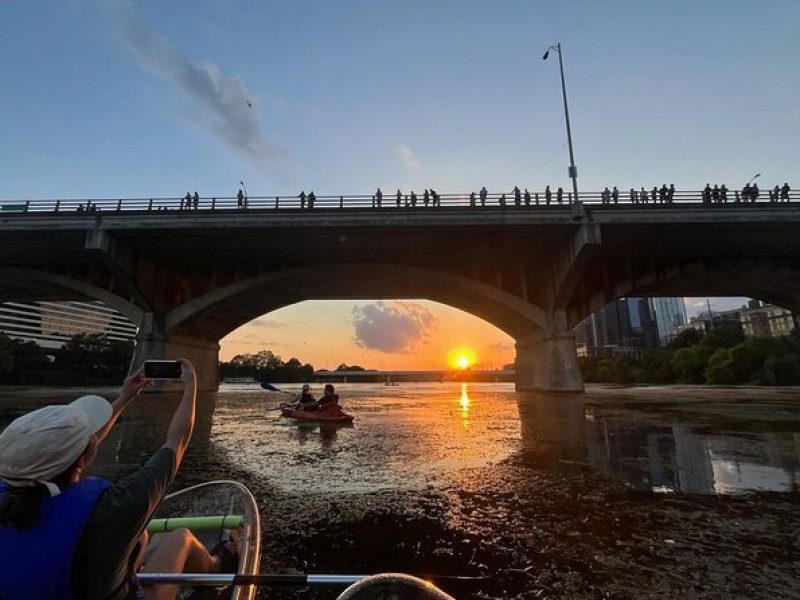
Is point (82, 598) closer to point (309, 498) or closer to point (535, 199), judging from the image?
point (309, 498)

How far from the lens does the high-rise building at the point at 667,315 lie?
176337 millimetres

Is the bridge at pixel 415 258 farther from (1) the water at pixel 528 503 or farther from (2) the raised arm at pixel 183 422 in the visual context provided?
(2) the raised arm at pixel 183 422

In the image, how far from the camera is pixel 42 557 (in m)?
1.42

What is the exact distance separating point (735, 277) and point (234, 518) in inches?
1552

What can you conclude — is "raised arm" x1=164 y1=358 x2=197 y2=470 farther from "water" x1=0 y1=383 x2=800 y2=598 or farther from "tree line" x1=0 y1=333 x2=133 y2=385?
"tree line" x1=0 y1=333 x2=133 y2=385

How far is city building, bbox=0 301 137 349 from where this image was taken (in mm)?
110812

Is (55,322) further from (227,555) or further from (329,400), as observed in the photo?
(227,555)

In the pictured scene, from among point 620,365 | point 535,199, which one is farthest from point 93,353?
point 620,365

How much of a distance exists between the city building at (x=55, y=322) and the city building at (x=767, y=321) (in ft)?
536

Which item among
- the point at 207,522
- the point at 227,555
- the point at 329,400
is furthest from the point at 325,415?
the point at 227,555

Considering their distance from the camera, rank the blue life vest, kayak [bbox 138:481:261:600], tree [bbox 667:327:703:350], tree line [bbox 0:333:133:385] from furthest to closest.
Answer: tree [bbox 667:327:703:350]
tree line [bbox 0:333:133:385]
kayak [bbox 138:481:261:600]
the blue life vest

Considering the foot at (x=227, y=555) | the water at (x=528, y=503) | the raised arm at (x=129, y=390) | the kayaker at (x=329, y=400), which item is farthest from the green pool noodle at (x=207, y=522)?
the kayaker at (x=329, y=400)

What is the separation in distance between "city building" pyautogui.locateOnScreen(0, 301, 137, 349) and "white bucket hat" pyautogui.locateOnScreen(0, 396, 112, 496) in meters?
131

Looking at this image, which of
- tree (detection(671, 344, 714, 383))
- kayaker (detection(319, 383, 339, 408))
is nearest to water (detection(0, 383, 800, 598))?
kayaker (detection(319, 383, 339, 408))
